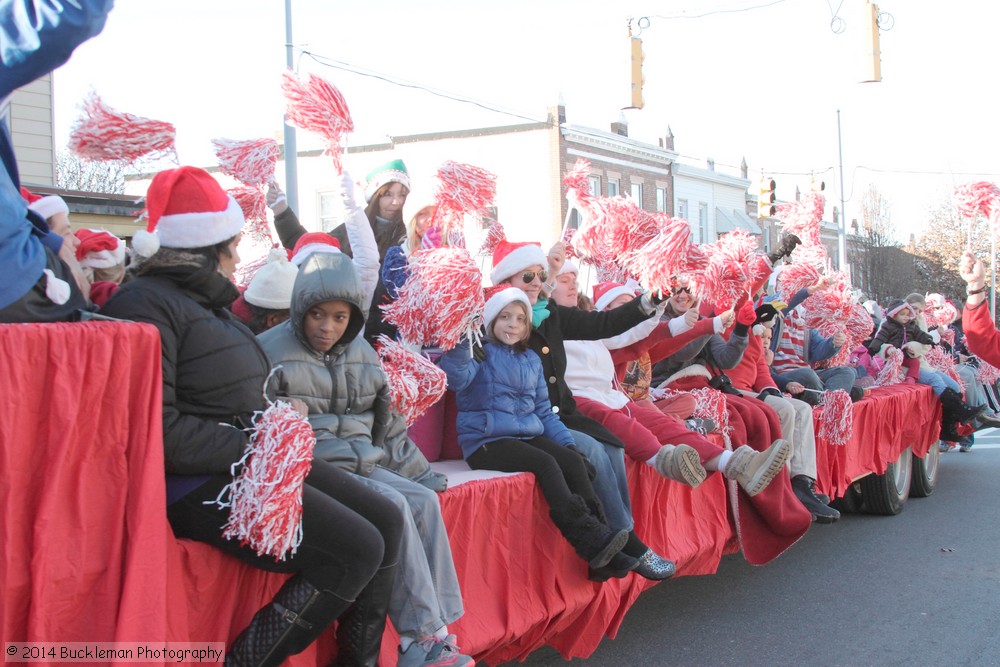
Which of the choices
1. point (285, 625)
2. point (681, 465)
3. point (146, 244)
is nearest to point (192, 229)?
point (146, 244)

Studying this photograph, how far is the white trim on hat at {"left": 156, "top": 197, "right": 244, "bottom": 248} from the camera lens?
2.90 metres

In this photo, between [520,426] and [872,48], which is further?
[872,48]

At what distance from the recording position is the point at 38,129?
1109cm

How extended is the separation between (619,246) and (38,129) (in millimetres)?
8934

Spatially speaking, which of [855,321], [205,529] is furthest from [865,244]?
[205,529]

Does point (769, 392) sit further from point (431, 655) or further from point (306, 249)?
point (431, 655)

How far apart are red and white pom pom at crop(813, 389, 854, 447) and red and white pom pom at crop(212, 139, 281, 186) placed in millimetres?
4261

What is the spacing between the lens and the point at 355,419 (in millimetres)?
3357

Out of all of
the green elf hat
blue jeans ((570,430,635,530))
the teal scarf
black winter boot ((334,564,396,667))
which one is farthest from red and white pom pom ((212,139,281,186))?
black winter boot ((334,564,396,667))

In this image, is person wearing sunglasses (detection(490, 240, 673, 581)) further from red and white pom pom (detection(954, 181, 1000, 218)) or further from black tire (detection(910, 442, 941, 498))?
black tire (detection(910, 442, 941, 498))

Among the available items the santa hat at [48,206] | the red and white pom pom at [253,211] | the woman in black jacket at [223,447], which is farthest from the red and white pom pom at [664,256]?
the santa hat at [48,206]

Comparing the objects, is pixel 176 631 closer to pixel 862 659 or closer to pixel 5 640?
pixel 5 640

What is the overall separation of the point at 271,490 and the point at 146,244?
2.77ft

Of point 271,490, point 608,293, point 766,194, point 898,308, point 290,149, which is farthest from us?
point 766,194
